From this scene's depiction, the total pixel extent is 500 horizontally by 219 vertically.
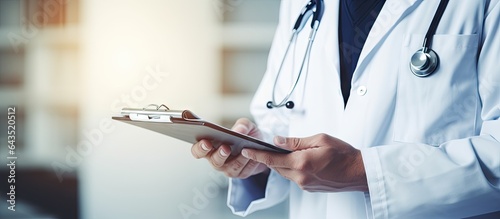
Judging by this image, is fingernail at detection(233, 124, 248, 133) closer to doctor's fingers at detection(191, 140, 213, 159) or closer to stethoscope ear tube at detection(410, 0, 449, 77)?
doctor's fingers at detection(191, 140, 213, 159)

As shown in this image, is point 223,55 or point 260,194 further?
point 223,55

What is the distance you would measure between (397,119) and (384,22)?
0.18 meters

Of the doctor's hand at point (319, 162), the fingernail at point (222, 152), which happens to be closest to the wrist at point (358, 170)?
the doctor's hand at point (319, 162)

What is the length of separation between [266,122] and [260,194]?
0.53 feet

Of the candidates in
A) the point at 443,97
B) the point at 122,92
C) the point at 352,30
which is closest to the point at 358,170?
the point at 443,97

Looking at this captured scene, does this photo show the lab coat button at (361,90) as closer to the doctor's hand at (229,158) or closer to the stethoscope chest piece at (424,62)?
the stethoscope chest piece at (424,62)

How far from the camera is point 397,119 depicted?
0.81m

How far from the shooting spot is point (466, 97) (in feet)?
2.54

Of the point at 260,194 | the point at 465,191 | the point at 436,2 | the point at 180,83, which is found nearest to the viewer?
the point at 465,191

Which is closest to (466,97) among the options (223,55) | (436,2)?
(436,2)

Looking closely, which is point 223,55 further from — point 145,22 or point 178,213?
point 178,213

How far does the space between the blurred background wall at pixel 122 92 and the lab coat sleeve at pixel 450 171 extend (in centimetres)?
87

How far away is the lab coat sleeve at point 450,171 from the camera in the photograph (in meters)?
0.72

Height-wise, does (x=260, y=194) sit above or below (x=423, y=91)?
below
